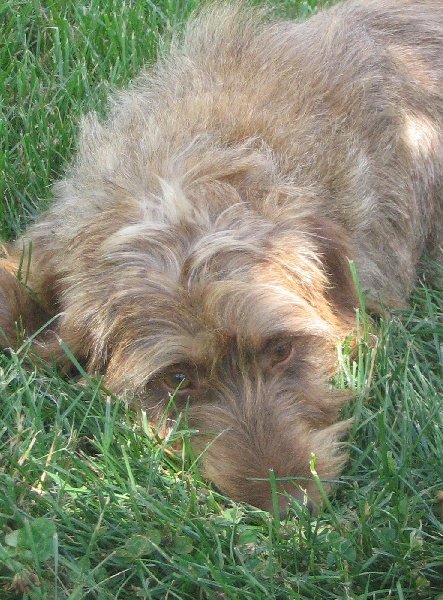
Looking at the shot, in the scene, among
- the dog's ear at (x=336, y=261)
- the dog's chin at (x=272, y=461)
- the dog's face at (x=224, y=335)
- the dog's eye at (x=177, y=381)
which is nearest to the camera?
the dog's chin at (x=272, y=461)

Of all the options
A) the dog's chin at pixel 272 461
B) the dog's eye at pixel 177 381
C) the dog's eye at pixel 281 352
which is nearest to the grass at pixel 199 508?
the dog's chin at pixel 272 461

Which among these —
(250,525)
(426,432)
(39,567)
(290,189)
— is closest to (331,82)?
(290,189)

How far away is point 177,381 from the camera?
3.26m

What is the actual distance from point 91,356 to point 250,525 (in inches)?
34.6

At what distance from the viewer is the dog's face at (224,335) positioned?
10.1ft

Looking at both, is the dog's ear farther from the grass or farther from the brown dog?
the grass

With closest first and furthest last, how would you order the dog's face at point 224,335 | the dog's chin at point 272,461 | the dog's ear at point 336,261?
the dog's chin at point 272,461 < the dog's face at point 224,335 < the dog's ear at point 336,261

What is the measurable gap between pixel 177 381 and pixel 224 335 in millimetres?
289

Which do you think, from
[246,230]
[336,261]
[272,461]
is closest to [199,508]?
[272,461]

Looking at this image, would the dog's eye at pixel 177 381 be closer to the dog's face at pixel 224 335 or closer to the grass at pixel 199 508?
the dog's face at pixel 224 335

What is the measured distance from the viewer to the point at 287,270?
129 inches

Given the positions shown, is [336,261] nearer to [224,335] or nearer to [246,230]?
[246,230]

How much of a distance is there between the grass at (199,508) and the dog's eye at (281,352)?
13.8 inches

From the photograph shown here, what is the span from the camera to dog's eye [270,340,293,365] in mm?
3238
